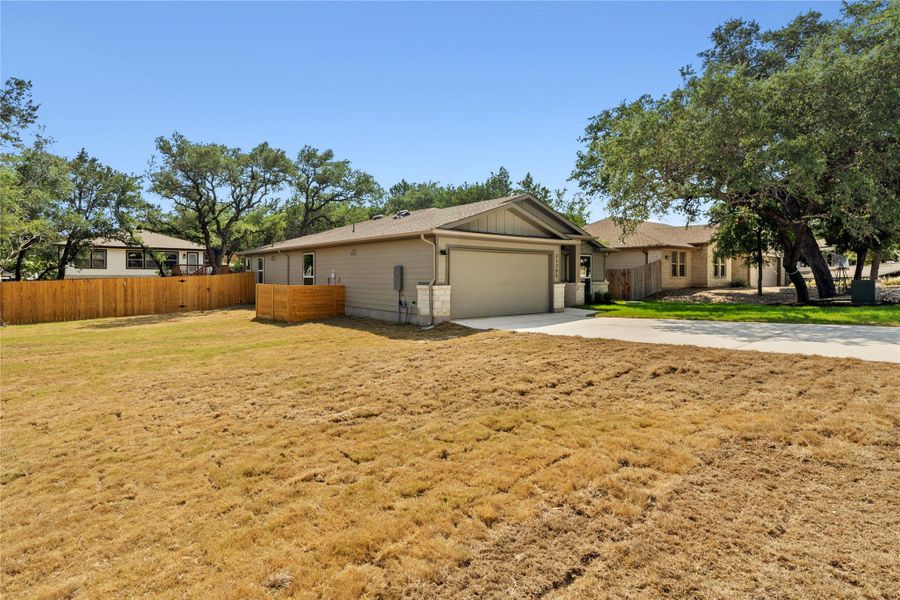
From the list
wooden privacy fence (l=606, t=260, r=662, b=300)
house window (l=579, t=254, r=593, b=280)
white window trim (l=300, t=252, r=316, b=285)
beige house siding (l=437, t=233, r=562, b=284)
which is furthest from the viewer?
wooden privacy fence (l=606, t=260, r=662, b=300)

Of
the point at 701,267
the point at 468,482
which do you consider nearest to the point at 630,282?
the point at 701,267

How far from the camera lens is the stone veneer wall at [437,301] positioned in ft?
40.5

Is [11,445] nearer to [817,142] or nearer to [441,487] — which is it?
[441,487]

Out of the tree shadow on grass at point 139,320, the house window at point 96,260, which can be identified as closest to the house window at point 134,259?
the house window at point 96,260

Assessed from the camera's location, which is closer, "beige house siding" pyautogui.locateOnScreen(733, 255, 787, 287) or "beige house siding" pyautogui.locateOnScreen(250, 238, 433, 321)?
"beige house siding" pyautogui.locateOnScreen(250, 238, 433, 321)

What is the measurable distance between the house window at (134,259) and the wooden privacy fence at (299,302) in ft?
79.1

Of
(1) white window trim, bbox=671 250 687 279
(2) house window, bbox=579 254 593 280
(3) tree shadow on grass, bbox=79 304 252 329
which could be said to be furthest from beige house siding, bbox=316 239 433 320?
(1) white window trim, bbox=671 250 687 279

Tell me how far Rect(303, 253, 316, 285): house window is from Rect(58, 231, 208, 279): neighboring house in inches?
706

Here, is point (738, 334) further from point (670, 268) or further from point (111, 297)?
point (111, 297)

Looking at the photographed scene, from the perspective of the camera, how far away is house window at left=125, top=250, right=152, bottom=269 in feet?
110

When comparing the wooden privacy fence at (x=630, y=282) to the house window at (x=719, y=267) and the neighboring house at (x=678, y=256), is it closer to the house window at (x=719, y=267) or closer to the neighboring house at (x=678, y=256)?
the neighboring house at (x=678, y=256)

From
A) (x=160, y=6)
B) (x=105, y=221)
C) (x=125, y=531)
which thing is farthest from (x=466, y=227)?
(x=105, y=221)

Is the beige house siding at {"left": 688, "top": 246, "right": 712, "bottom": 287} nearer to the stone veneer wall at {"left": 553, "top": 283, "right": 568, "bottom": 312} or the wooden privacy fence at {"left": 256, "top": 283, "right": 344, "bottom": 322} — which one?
the stone veneer wall at {"left": 553, "top": 283, "right": 568, "bottom": 312}

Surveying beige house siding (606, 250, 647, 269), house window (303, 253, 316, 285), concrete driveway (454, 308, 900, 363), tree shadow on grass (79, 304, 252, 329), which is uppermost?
beige house siding (606, 250, 647, 269)
